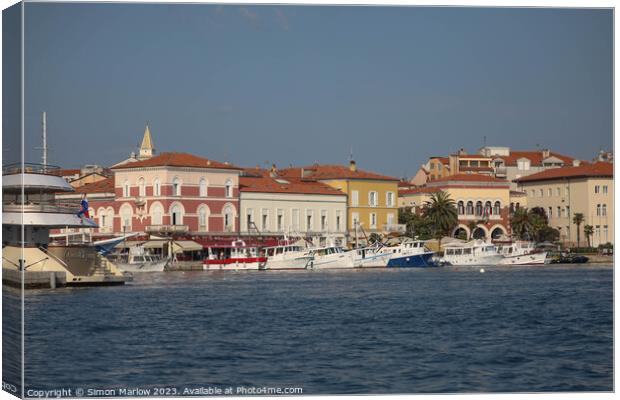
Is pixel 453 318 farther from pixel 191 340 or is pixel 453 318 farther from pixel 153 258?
pixel 153 258

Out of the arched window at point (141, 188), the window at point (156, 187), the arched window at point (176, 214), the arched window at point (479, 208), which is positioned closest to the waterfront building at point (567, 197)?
the arched window at point (479, 208)

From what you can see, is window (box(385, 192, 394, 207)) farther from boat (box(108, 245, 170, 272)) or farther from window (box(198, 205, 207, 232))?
boat (box(108, 245, 170, 272))

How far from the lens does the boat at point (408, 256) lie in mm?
61156

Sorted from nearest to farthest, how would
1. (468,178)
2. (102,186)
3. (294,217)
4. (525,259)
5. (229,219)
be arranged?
1. (102,186)
2. (229,219)
3. (525,259)
4. (294,217)
5. (468,178)

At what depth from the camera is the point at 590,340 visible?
1948cm

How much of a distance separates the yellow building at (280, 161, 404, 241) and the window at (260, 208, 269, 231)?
549 centimetres

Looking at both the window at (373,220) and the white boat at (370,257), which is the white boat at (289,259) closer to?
the white boat at (370,257)

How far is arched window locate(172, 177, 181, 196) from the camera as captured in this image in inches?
2218

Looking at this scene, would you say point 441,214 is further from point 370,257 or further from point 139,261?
point 139,261

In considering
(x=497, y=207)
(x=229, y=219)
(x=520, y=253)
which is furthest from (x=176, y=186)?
(x=497, y=207)

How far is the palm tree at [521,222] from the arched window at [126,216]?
54.7 feet

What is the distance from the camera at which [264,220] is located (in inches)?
2525

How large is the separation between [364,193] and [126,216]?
15323mm

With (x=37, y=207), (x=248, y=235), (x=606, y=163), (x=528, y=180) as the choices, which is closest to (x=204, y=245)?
(x=248, y=235)
